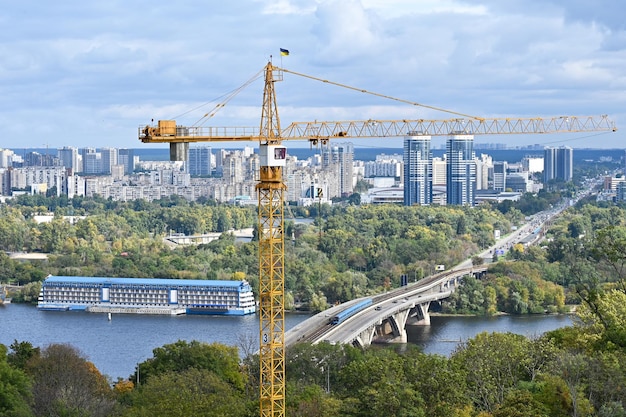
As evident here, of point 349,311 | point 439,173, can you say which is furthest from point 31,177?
point 349,311

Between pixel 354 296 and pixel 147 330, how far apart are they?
716 centimetres

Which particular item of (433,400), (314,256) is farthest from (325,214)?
(433,400)

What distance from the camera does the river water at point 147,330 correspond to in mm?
23984

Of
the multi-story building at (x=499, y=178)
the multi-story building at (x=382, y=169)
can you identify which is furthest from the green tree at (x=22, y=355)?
the multi-story building at (x=382, y=169)

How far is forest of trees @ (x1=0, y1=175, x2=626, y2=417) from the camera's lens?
13.7m

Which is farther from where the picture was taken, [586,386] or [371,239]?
[371,239]

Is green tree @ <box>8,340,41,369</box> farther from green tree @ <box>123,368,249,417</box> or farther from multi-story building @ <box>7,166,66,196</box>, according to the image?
multi-story building @ <box>7,166,66,196</box>

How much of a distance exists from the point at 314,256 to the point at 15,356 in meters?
21.5

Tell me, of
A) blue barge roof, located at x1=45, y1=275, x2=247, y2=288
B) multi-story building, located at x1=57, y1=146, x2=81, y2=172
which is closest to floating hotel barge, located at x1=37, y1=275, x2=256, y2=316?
blue barge roof, located at x1=45, y1=275, x2=247, y2=288

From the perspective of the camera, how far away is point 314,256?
124ft

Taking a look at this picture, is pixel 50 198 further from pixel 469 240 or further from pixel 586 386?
pixel 586 386

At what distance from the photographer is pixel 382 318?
2688cm

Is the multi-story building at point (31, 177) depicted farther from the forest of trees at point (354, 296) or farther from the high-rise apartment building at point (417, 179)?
the high-rise apartment building at point (417, 179)

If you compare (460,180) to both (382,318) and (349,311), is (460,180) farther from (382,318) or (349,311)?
(382,318)
